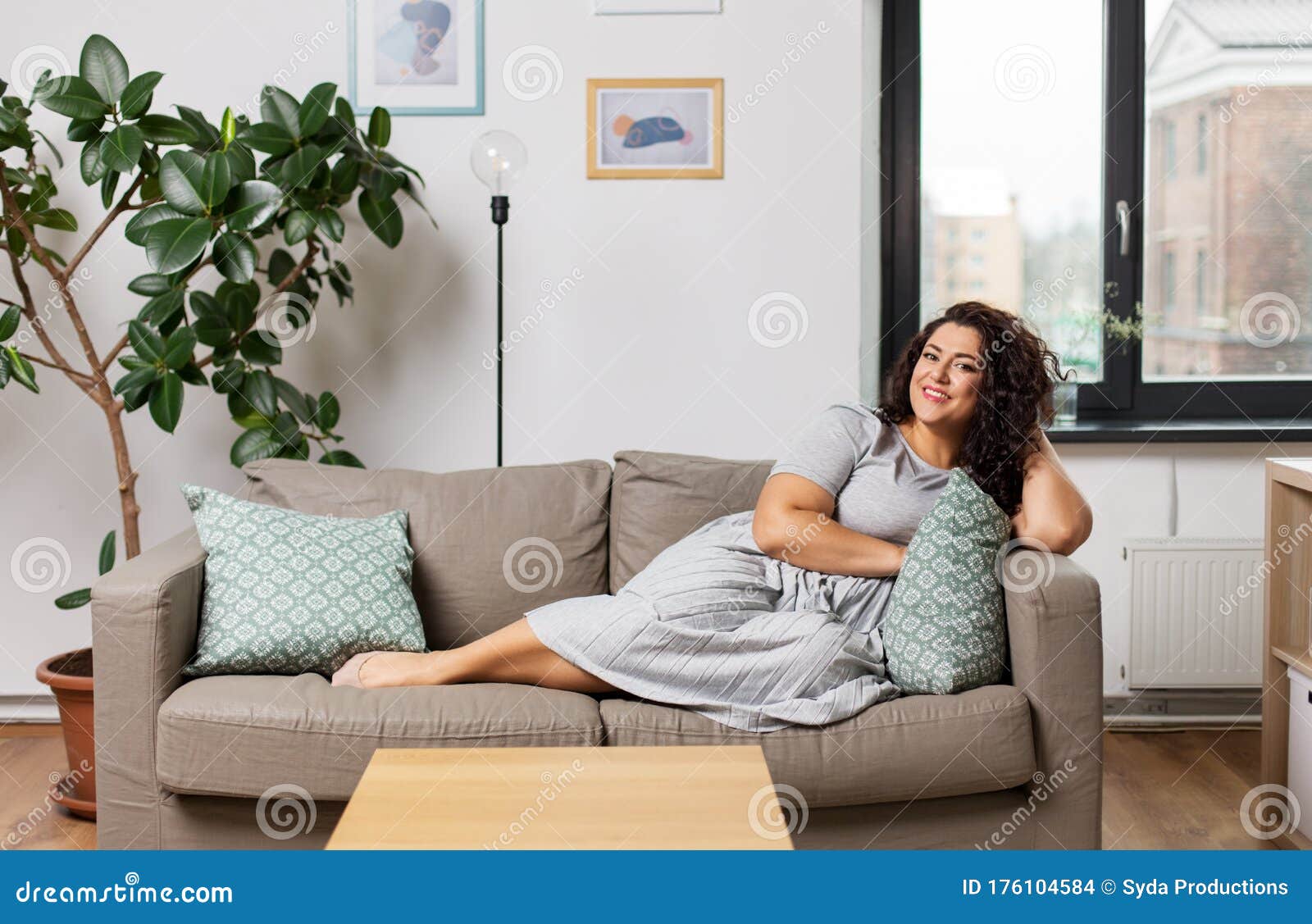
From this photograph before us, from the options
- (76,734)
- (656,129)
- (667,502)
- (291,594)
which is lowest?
(76,734)

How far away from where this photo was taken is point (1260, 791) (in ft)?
7.88

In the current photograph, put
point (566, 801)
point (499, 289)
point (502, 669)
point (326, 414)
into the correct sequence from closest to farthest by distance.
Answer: point (566, 801) → point (502, 669) → point (326, 414) → point (499, 289)

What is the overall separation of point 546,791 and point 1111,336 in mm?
2282

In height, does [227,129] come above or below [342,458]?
above

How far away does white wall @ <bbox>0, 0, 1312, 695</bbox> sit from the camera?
298 cm

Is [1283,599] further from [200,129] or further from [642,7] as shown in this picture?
[200,129]

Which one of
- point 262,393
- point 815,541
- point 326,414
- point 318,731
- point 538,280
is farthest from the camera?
point 538,280

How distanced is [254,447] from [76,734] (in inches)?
28.7

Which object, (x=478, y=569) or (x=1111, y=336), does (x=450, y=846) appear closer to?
(x=478, y=569)

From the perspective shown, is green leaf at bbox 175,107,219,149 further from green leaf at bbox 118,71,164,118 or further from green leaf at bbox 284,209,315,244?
green leaf at bbox 284,209,315,244

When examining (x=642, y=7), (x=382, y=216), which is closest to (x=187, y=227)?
(x=382, y=216)

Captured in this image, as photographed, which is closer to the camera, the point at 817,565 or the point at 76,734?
the point at 817,565

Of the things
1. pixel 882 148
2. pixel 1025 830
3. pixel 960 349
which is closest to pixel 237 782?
pixel 1025 830

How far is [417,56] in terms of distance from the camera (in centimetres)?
297
